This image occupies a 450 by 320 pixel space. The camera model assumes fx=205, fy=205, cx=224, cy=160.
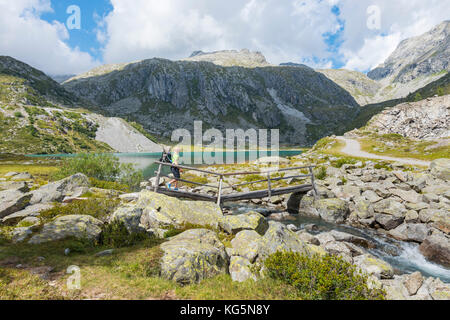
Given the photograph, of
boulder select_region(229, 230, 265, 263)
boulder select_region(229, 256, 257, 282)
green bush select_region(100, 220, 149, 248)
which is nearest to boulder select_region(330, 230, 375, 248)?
boulder select_region(229, 230, 265, 263)

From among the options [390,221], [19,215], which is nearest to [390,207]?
[390,221]

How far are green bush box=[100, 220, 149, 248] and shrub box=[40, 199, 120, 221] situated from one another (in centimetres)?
291

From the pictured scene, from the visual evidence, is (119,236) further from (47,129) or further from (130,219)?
(47,129)

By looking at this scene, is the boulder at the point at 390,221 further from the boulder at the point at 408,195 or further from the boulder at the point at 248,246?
the boulder at the point at 248,246

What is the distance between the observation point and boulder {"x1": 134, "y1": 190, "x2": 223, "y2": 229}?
11.3 meters

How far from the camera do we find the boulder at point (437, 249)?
12.8 m

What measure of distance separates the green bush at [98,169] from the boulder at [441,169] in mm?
39891

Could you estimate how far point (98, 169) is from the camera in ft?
91.7

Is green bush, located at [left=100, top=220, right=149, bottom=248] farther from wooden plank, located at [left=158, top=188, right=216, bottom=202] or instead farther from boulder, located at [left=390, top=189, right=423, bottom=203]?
boulder, located at [left=390, top=189, right=423, bottom=203]

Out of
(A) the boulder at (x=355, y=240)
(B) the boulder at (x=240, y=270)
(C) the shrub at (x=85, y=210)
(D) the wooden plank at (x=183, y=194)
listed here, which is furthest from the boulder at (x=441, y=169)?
(C) the shrub at (x=85, y=210)

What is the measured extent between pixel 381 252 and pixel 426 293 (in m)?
7.11

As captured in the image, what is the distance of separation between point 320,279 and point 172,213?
319 inches

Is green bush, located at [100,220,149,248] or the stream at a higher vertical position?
green bush, located at [100,220,149,248]

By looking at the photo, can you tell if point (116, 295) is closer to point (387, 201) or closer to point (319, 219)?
point (319, 219)
